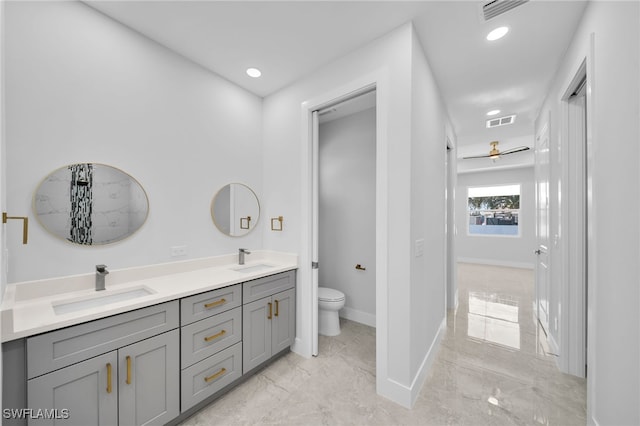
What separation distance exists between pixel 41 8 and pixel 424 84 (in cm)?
263

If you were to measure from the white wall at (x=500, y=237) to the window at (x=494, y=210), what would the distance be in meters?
0.11

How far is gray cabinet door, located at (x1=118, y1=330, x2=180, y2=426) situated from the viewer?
130 centimetres

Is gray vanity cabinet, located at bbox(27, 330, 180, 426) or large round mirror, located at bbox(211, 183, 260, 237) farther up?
large round mirror, located at bbox(211, 183, 260, 237)

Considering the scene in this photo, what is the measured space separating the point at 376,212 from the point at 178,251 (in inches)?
65.8

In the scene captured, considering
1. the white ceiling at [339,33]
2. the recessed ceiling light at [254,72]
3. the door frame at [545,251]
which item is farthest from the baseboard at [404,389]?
the recessed ceiling light at [254,72]

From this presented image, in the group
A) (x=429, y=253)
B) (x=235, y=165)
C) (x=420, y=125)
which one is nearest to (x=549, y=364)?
(x=429, y=253)

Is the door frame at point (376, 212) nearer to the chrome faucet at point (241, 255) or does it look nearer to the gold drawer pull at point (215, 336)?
the chrome faucet at point (241, 255)

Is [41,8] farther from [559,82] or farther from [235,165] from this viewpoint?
[559,82]

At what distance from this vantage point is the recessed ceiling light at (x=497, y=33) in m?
1.82

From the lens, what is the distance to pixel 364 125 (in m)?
3.07

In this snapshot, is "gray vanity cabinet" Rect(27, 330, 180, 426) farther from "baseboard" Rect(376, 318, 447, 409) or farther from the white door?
the white door

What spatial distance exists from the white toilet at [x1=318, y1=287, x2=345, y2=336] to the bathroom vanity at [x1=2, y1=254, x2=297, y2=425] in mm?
700

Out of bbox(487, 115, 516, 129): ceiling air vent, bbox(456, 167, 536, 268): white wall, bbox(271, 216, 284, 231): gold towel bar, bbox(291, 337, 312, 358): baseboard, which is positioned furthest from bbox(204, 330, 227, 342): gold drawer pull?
bbox(456, 167, 536, 268): white wall

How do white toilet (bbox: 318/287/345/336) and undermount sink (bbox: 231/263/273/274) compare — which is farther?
white toilet (bbox: 318/287/345/336)
